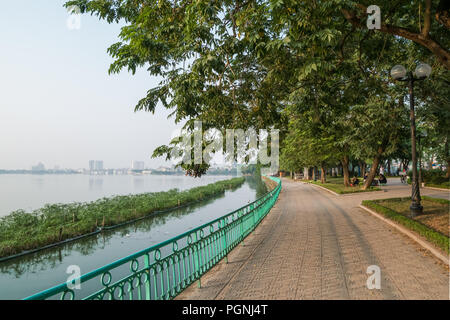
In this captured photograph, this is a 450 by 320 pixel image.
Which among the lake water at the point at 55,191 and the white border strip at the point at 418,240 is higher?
the white border strip at the point at 418,240

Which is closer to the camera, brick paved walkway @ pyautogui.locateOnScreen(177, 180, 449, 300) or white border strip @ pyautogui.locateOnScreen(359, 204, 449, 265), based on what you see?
brick paved walkway @ pyautogui.locateOnScreen(177, 180, 449, 300)

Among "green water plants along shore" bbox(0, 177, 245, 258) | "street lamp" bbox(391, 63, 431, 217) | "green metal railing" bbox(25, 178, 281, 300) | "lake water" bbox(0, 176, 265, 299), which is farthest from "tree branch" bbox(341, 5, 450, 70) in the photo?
"green water plants along shore" bbox(0, 177, 245, 258)

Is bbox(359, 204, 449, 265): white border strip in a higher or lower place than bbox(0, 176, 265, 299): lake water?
higher

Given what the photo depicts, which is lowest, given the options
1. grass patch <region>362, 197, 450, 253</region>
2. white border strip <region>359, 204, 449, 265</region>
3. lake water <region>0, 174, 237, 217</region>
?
lake water <region>0, 174, 237, 217</region>

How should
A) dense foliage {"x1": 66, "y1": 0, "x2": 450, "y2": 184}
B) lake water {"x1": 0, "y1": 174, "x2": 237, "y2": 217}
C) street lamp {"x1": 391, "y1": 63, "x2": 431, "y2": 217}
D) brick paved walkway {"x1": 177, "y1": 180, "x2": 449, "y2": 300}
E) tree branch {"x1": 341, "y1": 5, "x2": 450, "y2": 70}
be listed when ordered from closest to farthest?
1. brick paved walkway {"x1": 177, "y1": 180, "x2": 449, "y2": 300}
2. dense foliage {"x1": 66, "y1": 0, "x2": 450, "y2": 184}
3. tree branch {"x1": 341, "y1": 5, "x2": 450, "y2": 70}
4. street lamp {"x1": 391, "y1": 63, "x2": 431, "y2": 217}
5. lake water {"x1": 0, "y1": 174, "x2": 237, "y2": 217}

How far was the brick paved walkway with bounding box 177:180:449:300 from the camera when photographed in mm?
4879

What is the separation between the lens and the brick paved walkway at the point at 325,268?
4.88 metres

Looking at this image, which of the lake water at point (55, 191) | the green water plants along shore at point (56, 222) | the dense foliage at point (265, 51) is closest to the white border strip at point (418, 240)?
the dense foliage at point (265, 51)

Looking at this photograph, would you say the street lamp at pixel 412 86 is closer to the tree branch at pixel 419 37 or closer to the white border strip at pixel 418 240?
the white border strip at pixel 418 240

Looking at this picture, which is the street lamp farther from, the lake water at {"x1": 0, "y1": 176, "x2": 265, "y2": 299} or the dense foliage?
the lake water at {"x1": 0, "y1": 176, "x2": 265, "y2": 299}
